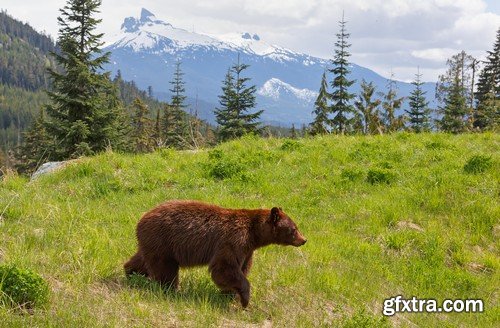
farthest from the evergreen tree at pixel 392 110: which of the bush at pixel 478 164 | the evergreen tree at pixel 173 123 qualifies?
the evergreen tree at pixel 173 123

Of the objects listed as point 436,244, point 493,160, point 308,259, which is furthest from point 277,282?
Answer: point 493,160

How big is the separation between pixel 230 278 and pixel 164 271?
0.86m

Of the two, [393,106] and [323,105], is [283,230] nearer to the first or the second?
[393,106]

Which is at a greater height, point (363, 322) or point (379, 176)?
point (379, 176)

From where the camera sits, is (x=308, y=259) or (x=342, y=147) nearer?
(x=308, y=259)

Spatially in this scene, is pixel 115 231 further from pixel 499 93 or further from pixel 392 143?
pixel 499 93

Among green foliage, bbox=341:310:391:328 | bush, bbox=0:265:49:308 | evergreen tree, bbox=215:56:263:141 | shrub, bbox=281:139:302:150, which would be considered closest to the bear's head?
green foliage, bbox=341:310:391:328

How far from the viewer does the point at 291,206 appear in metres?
10.0

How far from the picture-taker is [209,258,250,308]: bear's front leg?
5312mm

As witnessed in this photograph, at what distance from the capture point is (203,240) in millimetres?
5582

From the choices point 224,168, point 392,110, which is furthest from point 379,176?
point 392,110

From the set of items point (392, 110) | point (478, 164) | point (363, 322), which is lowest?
point (363, 322)

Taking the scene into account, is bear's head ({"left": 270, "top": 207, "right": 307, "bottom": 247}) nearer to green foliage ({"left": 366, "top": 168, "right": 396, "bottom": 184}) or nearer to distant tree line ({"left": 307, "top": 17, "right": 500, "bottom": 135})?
green foliage ({"left": 366, "top": 168, "right": 396, "bottom": 184})

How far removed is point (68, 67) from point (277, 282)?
2610 centimetres
